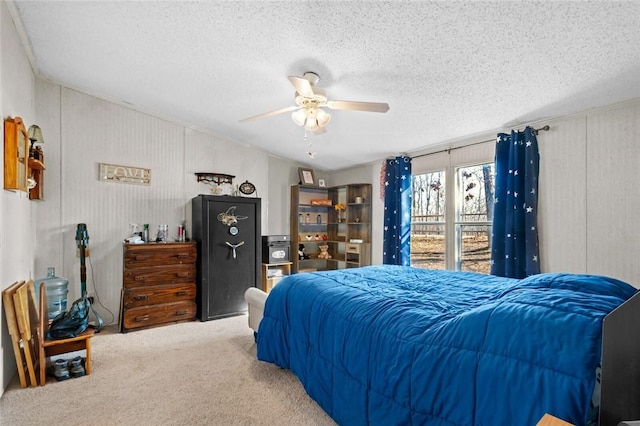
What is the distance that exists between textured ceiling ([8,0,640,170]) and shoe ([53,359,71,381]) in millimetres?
2635

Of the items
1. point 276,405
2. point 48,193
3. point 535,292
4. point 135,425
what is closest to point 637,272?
point 535,292

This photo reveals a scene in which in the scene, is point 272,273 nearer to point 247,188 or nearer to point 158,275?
point 247,188

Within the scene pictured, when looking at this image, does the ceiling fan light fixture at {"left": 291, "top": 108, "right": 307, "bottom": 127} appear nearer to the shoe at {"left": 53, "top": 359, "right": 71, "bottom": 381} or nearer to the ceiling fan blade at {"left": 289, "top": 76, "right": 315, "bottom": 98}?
the ceiling fan blade at {"left": 289, "top": 76, "right": 315, "bottom": 98}

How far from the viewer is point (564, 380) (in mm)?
962

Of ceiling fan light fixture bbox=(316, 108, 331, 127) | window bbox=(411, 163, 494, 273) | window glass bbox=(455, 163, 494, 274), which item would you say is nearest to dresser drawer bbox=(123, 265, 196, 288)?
ceiling fan light fixture bbox=(316, 108, 331, 127)

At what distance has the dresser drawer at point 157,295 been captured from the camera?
3.51 metres

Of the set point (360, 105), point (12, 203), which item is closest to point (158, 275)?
point (12, 203)

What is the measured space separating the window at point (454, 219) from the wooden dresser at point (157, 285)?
3.17 metres

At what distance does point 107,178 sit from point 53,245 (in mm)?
941

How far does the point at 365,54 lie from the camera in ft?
7.39

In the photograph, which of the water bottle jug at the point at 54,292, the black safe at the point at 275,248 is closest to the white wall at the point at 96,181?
the water bottle jug at the point at 54,292

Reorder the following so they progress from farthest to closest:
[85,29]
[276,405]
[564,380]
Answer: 1. [85,29]
2. [276,405]
3. [564,380]

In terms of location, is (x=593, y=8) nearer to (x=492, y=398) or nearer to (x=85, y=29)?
(x=492, y=398)

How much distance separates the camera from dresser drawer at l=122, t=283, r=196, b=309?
3512 millimetres
